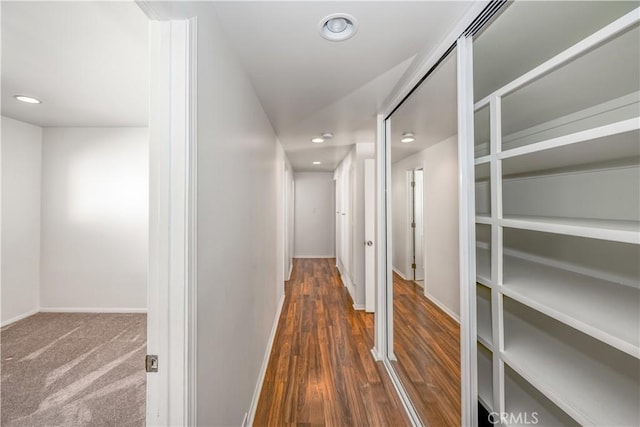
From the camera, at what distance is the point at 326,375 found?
2.15 meters

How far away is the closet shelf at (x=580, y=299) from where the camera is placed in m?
0.64

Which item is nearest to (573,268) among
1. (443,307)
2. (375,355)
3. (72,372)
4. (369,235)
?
(443,307)

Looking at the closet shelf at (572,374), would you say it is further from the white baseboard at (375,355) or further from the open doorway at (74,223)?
the open doorway at (74,223)

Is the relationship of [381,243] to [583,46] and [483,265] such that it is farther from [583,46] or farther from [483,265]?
[583,46]

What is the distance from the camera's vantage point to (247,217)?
1.70 metres

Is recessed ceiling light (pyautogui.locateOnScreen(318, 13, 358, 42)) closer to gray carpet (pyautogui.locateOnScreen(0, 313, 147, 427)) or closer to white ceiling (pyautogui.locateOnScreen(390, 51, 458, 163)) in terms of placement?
white ceiling (pyautogui.locateOnScreen(390, 51, 458, 163))

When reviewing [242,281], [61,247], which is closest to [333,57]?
[242,281]

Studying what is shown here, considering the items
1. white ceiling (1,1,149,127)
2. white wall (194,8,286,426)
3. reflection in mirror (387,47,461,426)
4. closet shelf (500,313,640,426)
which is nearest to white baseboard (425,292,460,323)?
reflection in mirror (387,47,461,426)

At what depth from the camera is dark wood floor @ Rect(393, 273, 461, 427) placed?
5.08 feet

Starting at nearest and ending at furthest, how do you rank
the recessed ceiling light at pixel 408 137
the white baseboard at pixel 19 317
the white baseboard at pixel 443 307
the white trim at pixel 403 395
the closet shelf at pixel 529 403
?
the closet shelf at pixel 529 403 → the white baseboard at pixel 443 307 → the white trim at pixel 403 395 → the recessed ceiling light at pixel 408 137 → the white baseboard at pixel 19 317

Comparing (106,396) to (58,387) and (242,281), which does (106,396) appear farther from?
(242,281)

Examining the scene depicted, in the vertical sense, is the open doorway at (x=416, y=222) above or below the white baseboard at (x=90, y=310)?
above

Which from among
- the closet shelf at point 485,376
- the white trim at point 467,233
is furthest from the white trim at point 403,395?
the closet shelf at point 485,376

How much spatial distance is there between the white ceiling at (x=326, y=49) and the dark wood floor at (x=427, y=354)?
66.6 inches
